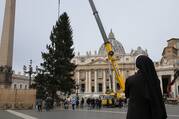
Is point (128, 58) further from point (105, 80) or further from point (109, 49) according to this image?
point (109, 49)

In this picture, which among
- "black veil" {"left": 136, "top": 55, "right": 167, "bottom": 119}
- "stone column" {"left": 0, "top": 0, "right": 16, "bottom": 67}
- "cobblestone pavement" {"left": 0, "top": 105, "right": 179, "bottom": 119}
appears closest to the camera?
"black veil" {"left": 136, "top": 55, "right": 167, "bottom": 119}

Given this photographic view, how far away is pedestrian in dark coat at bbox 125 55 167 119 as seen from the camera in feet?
11.9

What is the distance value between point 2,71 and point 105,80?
295 ft

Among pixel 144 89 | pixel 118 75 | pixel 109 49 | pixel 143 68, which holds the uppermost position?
pixel 109 49

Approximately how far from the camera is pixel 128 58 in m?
117

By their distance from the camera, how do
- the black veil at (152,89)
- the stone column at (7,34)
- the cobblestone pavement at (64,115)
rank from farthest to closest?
the stone column at (7,34)
the cobblestone pavement at (64,115)
the black veil at (152,89)

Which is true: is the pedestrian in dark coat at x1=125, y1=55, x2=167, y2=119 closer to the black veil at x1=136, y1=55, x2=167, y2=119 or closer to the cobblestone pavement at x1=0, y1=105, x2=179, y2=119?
the black veil at x1=136, y1=55, x2=167, y2=119

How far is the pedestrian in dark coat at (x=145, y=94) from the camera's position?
11.9 ft

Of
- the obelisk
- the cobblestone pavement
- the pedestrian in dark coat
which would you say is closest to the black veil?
the pedestrian in dark coat

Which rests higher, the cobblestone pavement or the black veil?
the black veil

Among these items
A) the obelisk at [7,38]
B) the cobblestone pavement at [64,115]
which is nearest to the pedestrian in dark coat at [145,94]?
the cobblestone pavement at [64,115]

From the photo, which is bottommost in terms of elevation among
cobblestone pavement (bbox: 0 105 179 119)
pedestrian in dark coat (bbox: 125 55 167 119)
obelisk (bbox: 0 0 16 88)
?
cobblestone pavement (bbox: 0 105 179 119)

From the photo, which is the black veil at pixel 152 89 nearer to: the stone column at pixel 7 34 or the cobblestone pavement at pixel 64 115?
the cobblestone pavement at pixel 64 115

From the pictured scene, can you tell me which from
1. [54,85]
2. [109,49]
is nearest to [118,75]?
[109,49]
